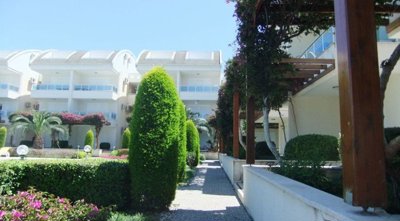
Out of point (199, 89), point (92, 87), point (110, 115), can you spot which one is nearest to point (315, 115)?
point (199, 89)

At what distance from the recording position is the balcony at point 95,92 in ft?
147

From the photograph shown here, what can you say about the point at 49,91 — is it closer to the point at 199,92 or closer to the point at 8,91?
the point at 8,91

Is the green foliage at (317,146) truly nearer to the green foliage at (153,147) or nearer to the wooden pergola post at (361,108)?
the green foliage at (153,147)

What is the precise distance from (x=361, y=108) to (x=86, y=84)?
48889mm

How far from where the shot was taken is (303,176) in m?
5.84

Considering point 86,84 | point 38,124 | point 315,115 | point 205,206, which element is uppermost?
point 86,84

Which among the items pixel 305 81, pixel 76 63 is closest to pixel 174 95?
pixel 305 81

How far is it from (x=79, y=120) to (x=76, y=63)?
9.00 meters

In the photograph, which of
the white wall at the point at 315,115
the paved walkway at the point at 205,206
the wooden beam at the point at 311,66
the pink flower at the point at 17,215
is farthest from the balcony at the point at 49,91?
the pink flower at the point at 17,215

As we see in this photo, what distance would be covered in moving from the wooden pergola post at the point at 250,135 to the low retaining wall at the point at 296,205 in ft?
7.61

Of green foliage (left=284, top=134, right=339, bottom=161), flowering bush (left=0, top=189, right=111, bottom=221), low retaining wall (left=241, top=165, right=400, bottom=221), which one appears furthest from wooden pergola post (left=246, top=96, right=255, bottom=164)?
flowering bush (left=0, top=189, right=111, bottom=221)

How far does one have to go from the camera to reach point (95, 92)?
45.3 meters

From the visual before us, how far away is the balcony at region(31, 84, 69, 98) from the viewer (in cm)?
4544

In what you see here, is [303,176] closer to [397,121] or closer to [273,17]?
[273,17]
